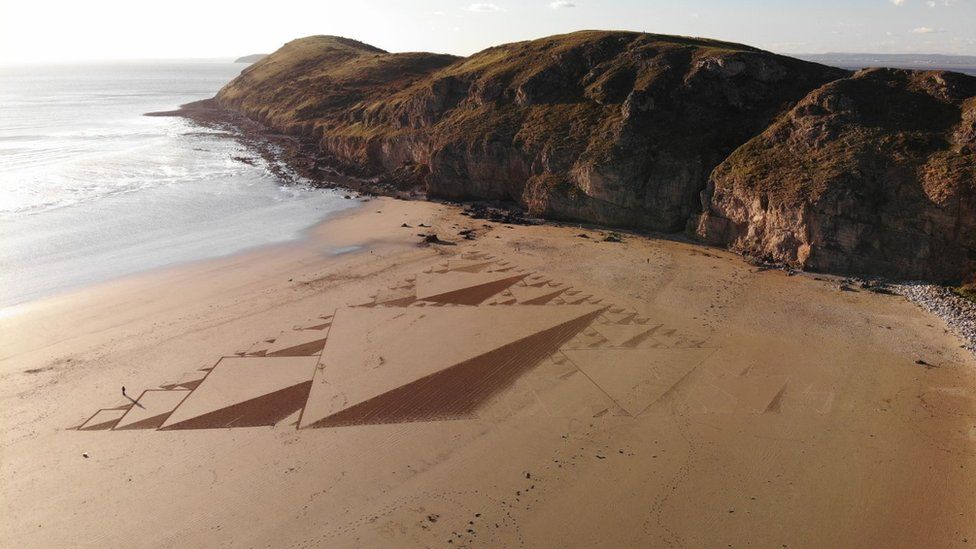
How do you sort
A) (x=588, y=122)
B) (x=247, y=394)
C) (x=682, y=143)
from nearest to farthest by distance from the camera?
(x=247, y=394)
(x=682, y=143)
(x=588, y=122)

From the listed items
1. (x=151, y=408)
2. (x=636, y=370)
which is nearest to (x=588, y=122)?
(x=636, y=370)

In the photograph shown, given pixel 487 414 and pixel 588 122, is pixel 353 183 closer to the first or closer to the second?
pixel 588 122

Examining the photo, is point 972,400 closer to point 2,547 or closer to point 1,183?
point 2,547

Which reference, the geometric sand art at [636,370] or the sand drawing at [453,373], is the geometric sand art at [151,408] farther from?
the geometric sand art at [636,370]

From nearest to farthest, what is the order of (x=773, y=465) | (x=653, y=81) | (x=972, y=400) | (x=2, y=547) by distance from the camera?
1. (x=2, y=547)
2. (x=773, y=465)
3. (x=972, y=400)
4. (x=653, y=81)

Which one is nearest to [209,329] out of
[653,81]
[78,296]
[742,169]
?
[78,296]

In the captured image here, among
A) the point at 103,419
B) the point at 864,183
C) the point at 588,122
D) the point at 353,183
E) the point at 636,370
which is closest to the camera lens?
the point at 103,419

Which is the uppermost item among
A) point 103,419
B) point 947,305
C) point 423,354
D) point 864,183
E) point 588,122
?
point 588,122

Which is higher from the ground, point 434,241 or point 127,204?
point 127,204
